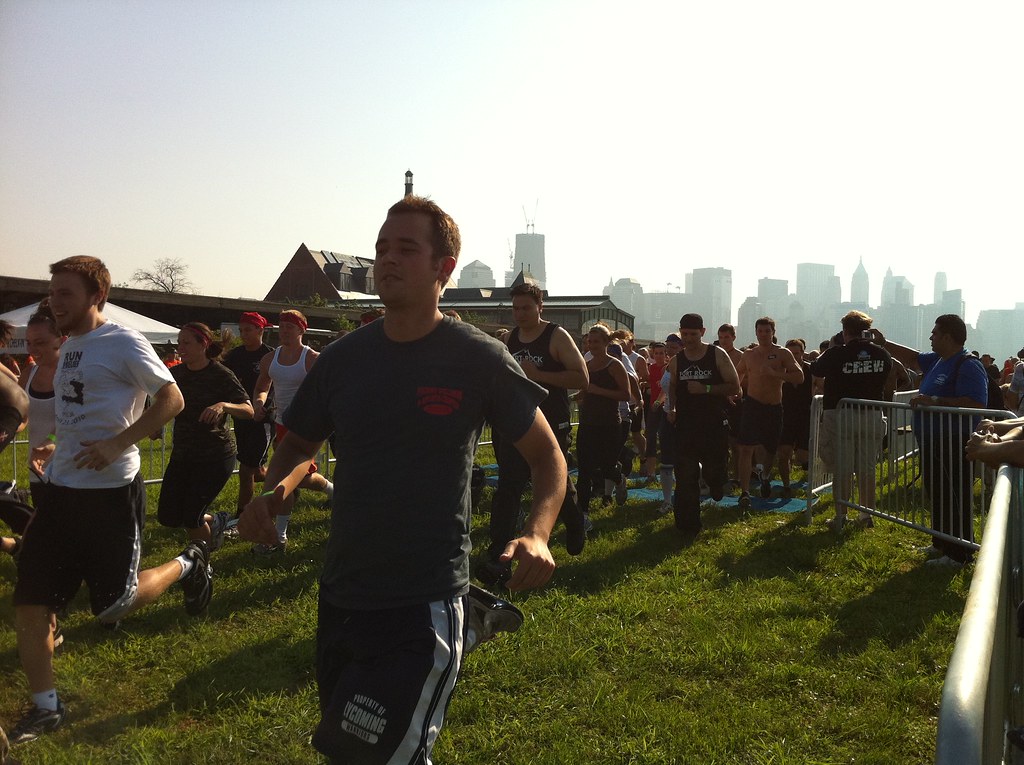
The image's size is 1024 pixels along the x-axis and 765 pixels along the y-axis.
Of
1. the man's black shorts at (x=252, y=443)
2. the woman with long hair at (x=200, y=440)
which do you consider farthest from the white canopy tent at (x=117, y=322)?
the woman with long hair at (x=200, y=440)

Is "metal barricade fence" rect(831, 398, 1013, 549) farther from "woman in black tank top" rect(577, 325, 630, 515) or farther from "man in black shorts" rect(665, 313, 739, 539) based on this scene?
"woman in black tank top" rect(577, 325, 630, 515)

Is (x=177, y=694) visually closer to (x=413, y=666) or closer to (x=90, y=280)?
(x=90, y=280)

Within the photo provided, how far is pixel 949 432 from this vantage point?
257 inches

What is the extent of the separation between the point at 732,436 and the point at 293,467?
9.49 meters

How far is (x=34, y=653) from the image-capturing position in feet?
12.5

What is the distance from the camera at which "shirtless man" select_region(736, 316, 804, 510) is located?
990cm

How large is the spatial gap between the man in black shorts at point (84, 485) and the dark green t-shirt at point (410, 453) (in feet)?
6.19

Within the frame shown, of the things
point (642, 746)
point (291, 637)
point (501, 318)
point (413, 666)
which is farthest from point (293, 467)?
point (501, 318)

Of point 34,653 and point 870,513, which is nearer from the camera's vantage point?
point 34,653

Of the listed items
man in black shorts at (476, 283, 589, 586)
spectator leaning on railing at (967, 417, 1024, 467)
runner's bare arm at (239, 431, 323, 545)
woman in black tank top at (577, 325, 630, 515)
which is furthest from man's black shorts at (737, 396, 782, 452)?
runner's bare arm at (239, 431, 323, 545)

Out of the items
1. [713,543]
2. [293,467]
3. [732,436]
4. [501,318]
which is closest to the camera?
[293,467]

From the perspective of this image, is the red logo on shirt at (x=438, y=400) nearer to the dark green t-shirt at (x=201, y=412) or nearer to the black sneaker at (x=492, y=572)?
the black sneaker at (x=492, y=572)

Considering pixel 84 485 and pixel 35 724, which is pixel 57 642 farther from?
pixel 84 485

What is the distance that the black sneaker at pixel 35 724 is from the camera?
12.2 feet
